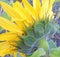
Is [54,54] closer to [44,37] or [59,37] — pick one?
[44,37]

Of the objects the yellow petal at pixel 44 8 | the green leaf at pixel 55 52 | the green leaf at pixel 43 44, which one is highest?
the yellow petal at pixel 44 8

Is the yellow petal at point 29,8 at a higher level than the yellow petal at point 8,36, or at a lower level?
higher

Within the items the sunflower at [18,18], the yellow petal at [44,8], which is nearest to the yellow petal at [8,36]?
the sunflower at [18,18]

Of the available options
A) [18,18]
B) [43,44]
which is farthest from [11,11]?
[43,44]

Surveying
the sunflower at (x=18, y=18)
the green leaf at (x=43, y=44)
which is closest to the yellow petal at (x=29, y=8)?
the sunflower at (x=18, y=18)

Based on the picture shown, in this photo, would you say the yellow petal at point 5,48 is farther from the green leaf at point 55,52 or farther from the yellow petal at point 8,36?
the green leaf at point 55,52

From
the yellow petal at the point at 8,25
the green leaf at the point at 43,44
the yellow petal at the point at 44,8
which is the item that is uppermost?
the yellow petal at the point at 44,8

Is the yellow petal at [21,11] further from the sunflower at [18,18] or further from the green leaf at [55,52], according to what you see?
the green leaf at [55,52]

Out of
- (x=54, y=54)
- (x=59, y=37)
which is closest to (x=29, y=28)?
(x=54, y=54)

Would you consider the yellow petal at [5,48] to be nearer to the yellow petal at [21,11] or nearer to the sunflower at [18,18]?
the sunflower at [18,18]

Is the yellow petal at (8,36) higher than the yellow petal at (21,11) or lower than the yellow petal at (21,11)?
lower
